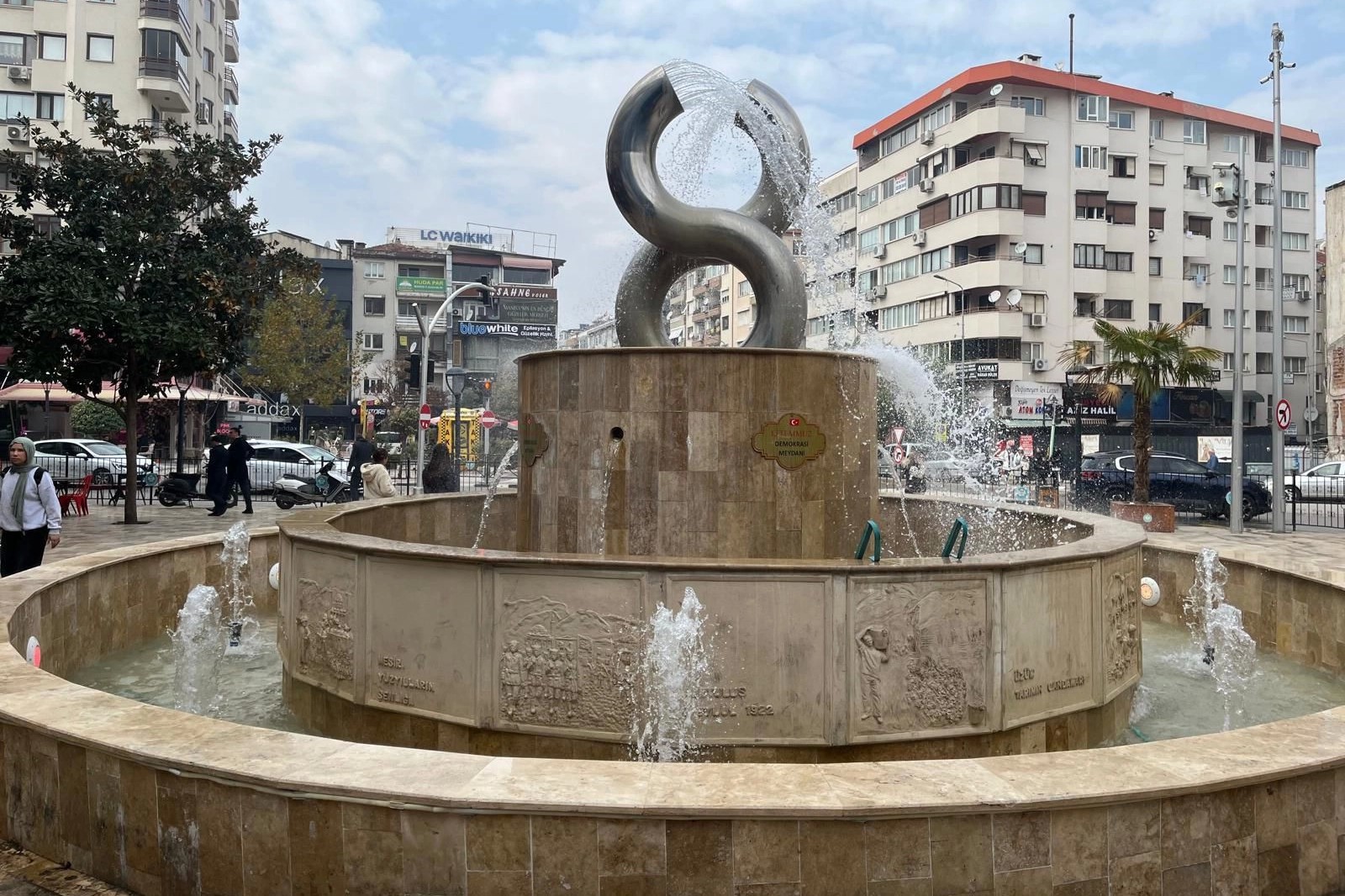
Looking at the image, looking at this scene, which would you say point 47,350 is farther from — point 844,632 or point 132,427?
point 844,632

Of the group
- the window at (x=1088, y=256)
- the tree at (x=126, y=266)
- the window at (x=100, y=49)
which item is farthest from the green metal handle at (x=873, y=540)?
the window at (x=100, y=49)

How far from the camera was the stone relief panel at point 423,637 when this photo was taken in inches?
223

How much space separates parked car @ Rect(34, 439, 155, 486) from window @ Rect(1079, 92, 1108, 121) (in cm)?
3875

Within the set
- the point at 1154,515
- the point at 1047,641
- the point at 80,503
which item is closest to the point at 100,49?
the point at 80,503

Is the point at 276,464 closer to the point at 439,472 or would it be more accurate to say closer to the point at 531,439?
the point at 439,472

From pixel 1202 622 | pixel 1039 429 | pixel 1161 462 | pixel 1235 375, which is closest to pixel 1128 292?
pixel 1039 429

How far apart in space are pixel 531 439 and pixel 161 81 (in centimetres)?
4082

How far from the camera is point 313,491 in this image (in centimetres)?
2256

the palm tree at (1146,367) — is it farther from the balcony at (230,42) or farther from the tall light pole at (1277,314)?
the balcony at (230,42)

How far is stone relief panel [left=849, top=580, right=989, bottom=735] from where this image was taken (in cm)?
539

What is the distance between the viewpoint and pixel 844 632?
538 centimetres

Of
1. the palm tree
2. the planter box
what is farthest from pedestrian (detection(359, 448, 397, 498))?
the palm tree

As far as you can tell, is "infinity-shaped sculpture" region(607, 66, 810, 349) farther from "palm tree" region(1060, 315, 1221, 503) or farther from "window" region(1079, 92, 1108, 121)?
"window" region(1079, 92, 1108, 121)

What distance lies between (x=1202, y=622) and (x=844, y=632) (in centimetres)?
611
